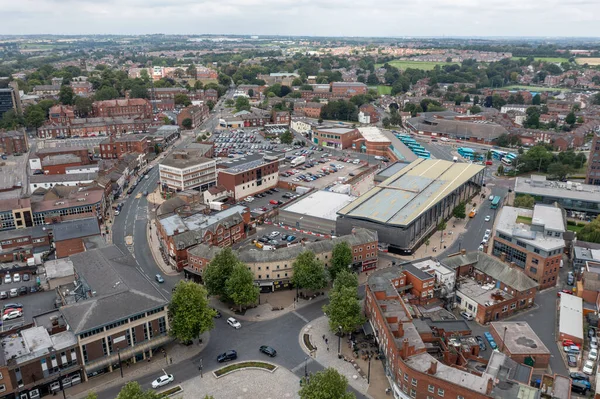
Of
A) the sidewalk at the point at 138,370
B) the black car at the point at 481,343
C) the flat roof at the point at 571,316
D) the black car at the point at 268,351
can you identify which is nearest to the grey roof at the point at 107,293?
the sidewalk at the point at 138,370

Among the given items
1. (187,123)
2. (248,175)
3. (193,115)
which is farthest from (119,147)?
(193,115)

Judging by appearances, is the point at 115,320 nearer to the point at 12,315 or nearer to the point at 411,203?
the point at 12,315

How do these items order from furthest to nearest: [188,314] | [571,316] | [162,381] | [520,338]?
[571,316] < [520,338] < [188,314] < [162,381]

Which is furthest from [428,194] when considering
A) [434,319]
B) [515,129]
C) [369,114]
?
[369,114]

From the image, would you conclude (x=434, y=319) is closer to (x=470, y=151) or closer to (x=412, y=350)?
(x=412, y=350)

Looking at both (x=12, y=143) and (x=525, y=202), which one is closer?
(x=525, y=202)

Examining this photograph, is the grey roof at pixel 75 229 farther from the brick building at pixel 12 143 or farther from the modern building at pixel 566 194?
the modern building at pixel 566 194
